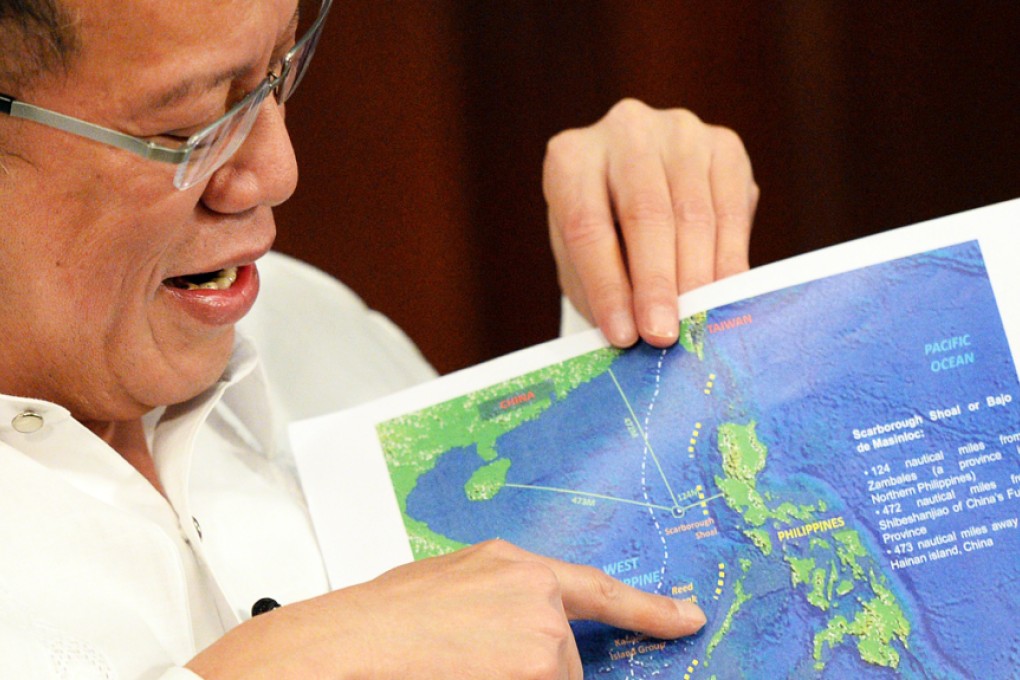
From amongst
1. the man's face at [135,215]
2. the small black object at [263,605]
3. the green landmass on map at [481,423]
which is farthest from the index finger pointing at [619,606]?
the man's face at [135,215]

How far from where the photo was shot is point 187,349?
0.87 m

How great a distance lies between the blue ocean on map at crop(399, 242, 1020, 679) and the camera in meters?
0.77

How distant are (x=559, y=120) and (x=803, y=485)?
39.0 inches

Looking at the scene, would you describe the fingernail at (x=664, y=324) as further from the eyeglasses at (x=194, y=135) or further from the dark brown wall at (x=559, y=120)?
the dark brown wall at (x=559, y=120)

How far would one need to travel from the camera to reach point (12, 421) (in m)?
0.78

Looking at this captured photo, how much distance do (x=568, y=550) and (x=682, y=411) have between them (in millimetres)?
140

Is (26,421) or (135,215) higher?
(135,215)

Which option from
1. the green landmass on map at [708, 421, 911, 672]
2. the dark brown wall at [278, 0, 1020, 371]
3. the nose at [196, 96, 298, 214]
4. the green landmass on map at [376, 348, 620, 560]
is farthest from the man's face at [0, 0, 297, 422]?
the dark brown wall at [278, 0, 1020, 371]

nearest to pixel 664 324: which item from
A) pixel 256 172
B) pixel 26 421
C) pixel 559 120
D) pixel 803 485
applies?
pixel 803 485

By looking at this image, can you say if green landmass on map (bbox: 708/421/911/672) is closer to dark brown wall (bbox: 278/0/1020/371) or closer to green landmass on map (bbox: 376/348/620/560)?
green landmass on map (bbox: 376/348/620/560)

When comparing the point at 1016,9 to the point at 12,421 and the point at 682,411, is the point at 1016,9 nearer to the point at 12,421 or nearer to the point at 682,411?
the point at 682,411

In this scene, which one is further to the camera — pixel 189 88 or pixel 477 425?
pixel 477 425

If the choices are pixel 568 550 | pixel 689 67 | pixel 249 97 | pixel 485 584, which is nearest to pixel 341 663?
pixel 485 584

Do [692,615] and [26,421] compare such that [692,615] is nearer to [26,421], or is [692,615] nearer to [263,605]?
[263,605]
